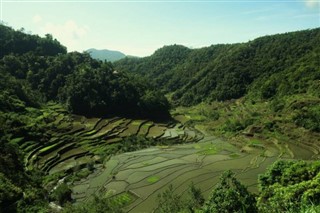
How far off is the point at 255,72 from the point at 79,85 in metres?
40.4

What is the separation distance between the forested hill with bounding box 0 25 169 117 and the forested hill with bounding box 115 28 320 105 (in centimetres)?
1419

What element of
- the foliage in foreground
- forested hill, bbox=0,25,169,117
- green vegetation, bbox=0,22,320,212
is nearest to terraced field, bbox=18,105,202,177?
green vegetation, bbox=0,22,320,212

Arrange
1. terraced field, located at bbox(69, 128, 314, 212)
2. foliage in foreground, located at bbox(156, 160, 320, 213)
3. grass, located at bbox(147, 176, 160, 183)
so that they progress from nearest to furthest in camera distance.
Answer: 1. foliage in foreground, located at bbox(156, 160, 320, 213)
2. terraced field, located at bbox(69, 128, 314, 212)
3. grass, located at bbox(147, 176, 160, 183)

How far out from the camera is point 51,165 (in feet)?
95.1

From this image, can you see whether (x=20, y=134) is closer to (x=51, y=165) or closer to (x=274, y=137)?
(x=51, y=165)

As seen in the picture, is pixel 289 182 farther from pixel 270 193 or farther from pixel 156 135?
pixel 156 135

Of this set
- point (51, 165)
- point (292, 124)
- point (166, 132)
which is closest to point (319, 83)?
point (292, 124)

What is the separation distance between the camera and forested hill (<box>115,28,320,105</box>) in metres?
57.3

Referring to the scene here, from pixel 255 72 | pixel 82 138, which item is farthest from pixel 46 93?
pixel 255 72

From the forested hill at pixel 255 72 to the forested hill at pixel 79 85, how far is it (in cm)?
1419

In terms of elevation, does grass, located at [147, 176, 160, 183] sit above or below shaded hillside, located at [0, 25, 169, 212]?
below

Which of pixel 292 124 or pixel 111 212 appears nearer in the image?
pixel 111 212

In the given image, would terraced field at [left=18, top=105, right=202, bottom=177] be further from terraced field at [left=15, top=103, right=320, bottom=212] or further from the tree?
the tree

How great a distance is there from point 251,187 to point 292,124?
1843 centimetres
